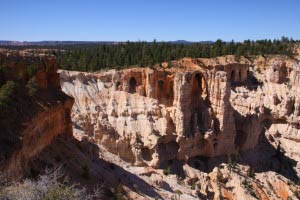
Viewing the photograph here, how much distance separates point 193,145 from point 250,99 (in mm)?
13262

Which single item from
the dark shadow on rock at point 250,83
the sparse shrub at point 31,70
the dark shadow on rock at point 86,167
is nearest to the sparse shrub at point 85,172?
the dark shadow on rock at point 86,167

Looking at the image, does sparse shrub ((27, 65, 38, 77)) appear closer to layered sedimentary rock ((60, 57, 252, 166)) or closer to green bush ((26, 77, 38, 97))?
green bush ((26, 77, 38, 97))

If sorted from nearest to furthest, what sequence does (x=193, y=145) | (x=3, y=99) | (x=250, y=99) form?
(x=3, y=99) → (x=193, y=145) → (x=250, y=99)

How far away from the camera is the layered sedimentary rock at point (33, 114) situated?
20656mm

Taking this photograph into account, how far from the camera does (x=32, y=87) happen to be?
26453 mm

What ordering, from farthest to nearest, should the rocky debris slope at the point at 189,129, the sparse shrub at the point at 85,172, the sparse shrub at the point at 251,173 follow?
1. the sparse shrub at the point at 251,173
2. the rocky debris slope at the point at 189,129
3. the sparse shrub at the point at 85,172

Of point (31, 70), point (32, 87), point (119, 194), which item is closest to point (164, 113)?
point (119, 194)

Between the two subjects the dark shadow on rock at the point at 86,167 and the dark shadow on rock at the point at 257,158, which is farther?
the dark shadow on rock at the point at 257,158

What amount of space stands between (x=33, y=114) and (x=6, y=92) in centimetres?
Result: 239

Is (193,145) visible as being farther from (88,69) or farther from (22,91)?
(22,91)

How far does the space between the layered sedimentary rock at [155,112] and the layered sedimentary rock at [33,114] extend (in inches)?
453

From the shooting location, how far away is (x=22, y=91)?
2608 centimetres

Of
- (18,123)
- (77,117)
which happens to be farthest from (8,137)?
(77,117)

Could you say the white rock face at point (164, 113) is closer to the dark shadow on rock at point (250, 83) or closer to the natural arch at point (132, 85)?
the natural arch at point (132, 85)
